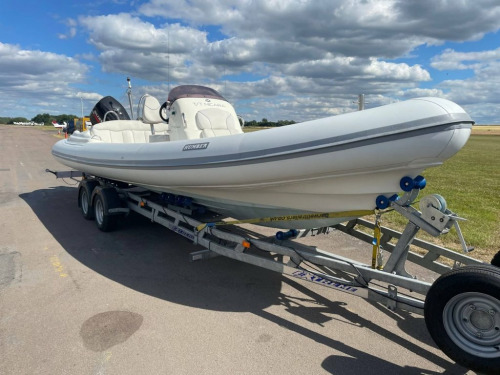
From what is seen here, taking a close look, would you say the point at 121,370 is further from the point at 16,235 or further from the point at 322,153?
the point at 16,235

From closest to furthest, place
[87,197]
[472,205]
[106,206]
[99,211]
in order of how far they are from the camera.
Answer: [106,206] → [99,211] → [87,197] → [472,205]

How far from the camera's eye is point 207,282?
4172mm

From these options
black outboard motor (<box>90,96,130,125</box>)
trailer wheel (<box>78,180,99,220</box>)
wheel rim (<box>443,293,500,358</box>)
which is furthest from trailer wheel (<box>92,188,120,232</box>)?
wheel rim (<box>443,293,500,358</box>)

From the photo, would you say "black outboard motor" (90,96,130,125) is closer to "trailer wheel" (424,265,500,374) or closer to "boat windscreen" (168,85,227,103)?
"boat windscreen" (168,85,227,103)

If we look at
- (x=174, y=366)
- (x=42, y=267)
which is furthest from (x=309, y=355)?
(x=42, y=267)

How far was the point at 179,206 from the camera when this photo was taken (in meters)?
5.23

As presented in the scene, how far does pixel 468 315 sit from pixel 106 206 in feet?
16.3

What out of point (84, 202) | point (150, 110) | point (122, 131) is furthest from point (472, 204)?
point (84, 202)

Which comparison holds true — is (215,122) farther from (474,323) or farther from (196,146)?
(474,323)

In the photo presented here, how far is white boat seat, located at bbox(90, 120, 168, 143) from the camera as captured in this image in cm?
696

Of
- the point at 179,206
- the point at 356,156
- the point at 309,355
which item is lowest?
the point at 309,355

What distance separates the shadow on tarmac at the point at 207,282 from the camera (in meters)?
2.97

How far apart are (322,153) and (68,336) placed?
257 centimetres

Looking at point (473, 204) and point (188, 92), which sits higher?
point (188, 92)
